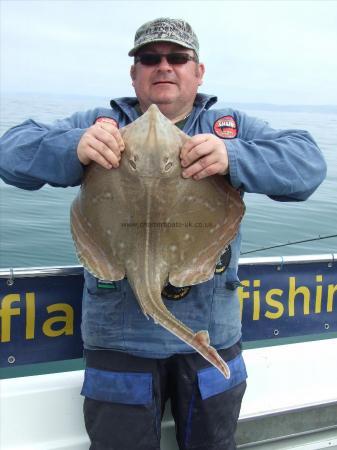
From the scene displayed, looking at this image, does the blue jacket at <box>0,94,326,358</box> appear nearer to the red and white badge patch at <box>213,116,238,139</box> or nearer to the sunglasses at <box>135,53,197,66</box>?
the red and white badge patch at <box>213,116,238,139</box>

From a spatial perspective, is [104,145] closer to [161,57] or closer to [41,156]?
[41,156]

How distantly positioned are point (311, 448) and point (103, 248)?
212cm

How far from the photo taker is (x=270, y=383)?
3318 millimetres

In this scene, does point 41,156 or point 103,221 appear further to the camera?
point 41,156

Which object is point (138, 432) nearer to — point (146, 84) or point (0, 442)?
point (0, 442)

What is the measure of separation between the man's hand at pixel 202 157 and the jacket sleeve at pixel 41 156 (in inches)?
20.5

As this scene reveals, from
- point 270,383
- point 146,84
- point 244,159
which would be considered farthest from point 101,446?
point 146,84

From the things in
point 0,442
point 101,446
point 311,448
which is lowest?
point 311,448

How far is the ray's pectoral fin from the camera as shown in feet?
7.00

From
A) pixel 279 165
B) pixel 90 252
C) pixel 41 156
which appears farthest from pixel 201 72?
pixel 90 252

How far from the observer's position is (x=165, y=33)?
246cm

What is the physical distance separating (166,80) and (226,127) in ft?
1.32

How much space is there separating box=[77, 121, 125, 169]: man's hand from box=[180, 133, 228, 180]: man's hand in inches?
10.4

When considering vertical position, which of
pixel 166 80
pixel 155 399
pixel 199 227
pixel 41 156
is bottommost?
pixel 155 399
